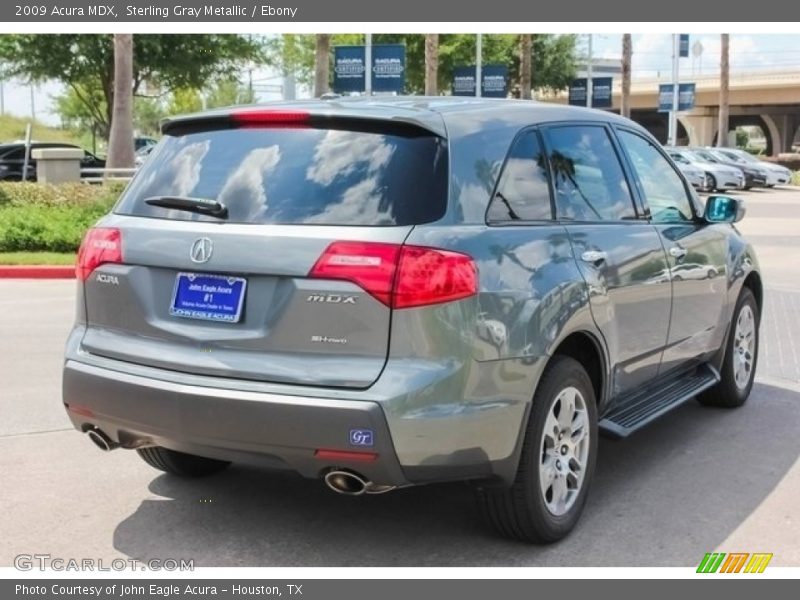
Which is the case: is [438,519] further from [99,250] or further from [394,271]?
[99,250]

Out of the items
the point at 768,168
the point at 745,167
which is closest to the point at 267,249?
the point at 745,167

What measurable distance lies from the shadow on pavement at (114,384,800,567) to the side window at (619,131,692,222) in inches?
53.2

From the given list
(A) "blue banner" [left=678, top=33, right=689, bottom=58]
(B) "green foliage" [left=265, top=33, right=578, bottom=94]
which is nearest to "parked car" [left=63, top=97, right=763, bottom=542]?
(B) "green foliage" [left=265, top=33, right=578, bottom=94]

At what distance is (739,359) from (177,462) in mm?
3746

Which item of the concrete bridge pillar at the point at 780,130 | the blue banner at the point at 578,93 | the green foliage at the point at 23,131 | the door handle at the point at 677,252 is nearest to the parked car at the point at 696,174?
the blue banner at the point at 578,93

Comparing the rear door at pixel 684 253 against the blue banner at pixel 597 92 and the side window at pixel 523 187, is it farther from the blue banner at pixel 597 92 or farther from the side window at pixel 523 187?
the blue banner at pixel 597 92

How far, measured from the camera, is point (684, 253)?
18.6 ft

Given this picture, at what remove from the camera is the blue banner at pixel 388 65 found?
39000 mm

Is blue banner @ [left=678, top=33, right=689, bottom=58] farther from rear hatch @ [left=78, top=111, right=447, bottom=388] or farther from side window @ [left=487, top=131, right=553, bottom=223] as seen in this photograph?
rear hatch @ [left=78, top=111, right=447, bottom=388]

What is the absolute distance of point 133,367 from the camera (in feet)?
13.5

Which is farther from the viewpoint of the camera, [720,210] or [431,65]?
[431,65]

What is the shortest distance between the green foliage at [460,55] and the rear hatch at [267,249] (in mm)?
48020
